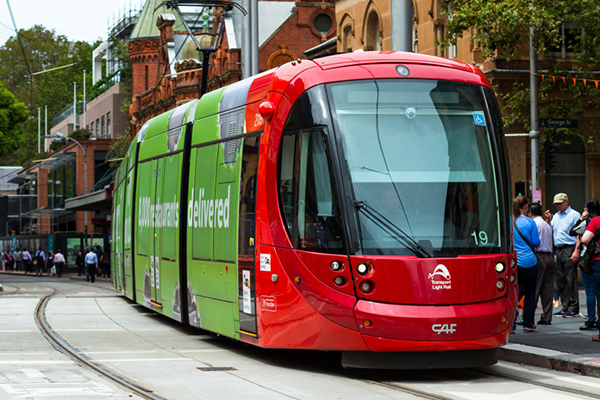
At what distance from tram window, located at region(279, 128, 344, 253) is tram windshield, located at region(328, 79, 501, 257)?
9.3 inches

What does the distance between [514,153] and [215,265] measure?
49.1ft

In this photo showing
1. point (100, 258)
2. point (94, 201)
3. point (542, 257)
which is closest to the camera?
point (542, 257)

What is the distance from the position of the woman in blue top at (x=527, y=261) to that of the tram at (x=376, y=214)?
277 cm

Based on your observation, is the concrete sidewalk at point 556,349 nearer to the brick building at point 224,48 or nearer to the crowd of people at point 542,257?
the crowd of people at point 542,257

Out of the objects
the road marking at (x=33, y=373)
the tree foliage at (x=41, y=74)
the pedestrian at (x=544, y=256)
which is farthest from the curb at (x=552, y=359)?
the tree foliage at (x=41, y=74)

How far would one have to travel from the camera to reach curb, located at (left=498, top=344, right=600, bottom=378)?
10581 mm

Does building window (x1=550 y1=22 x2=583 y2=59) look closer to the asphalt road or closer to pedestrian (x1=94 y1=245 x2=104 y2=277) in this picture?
the asphalt road

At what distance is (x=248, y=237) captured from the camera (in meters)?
11.4

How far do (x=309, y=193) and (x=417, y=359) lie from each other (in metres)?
1.96

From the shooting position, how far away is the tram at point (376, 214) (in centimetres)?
989

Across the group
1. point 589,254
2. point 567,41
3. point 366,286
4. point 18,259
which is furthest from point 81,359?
point 18,259

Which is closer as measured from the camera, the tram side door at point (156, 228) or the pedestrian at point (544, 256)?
the pedestrian at point (544, 256)

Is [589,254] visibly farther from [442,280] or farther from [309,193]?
[309,193]

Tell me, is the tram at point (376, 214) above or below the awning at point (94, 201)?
below
